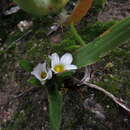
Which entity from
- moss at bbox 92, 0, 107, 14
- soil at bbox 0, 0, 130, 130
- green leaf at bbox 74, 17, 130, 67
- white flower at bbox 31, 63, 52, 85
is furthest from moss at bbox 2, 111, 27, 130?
moss at bbox 92, 0, 107, 14

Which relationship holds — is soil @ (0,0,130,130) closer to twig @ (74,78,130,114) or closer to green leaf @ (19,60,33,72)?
twig @ (74,78,130,114)

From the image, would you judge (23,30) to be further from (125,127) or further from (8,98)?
(125,127)

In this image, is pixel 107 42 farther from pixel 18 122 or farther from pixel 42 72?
pixel 18 122

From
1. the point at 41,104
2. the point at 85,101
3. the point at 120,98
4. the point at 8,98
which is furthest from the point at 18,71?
the point at 120,98

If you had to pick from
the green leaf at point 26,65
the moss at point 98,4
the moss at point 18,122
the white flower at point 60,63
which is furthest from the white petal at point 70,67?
the moss at point 98,4

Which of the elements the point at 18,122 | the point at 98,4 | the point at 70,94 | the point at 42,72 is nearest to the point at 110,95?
the point at 70,94

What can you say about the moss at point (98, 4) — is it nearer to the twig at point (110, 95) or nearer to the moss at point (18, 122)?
the twig at point (110, 95)
